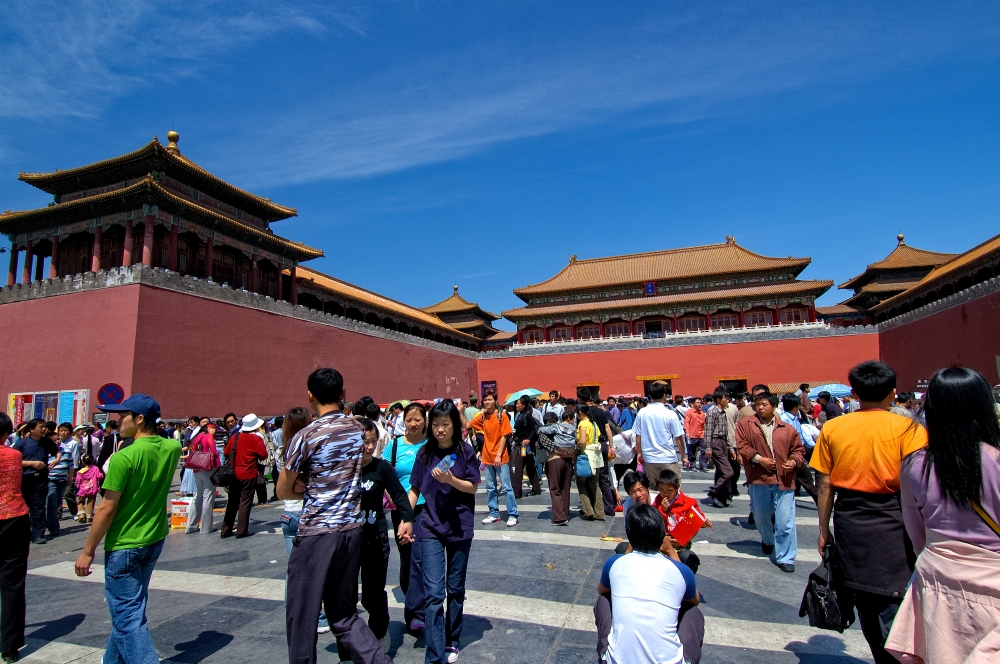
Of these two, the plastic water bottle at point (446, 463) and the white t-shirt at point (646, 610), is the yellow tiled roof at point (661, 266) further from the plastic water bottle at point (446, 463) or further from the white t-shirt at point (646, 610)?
the white t-shirt at point (646, 610)

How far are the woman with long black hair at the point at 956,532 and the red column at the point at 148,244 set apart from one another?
55.0 ft

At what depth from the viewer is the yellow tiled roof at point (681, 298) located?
1044 inches

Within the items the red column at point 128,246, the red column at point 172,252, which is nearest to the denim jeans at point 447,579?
the red column at point 128,246

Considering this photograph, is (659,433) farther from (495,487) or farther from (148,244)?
(148,244)

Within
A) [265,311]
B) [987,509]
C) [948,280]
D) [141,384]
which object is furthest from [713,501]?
[948,280]

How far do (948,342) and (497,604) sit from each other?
72.7 feet

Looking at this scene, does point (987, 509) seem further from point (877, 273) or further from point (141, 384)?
point (877, 273)

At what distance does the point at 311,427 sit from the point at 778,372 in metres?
27.0

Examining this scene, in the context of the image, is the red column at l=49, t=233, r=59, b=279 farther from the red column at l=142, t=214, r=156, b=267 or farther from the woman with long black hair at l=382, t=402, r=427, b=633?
the woman with long black hair at l=382, t=402, r=427, b=633

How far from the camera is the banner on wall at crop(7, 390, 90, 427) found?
44.6ft

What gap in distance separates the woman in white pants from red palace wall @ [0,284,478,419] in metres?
8.47

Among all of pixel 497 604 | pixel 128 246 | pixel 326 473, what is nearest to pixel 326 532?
pixel 326 473

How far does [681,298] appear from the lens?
28.6 meters

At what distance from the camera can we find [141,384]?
44.4 ft
